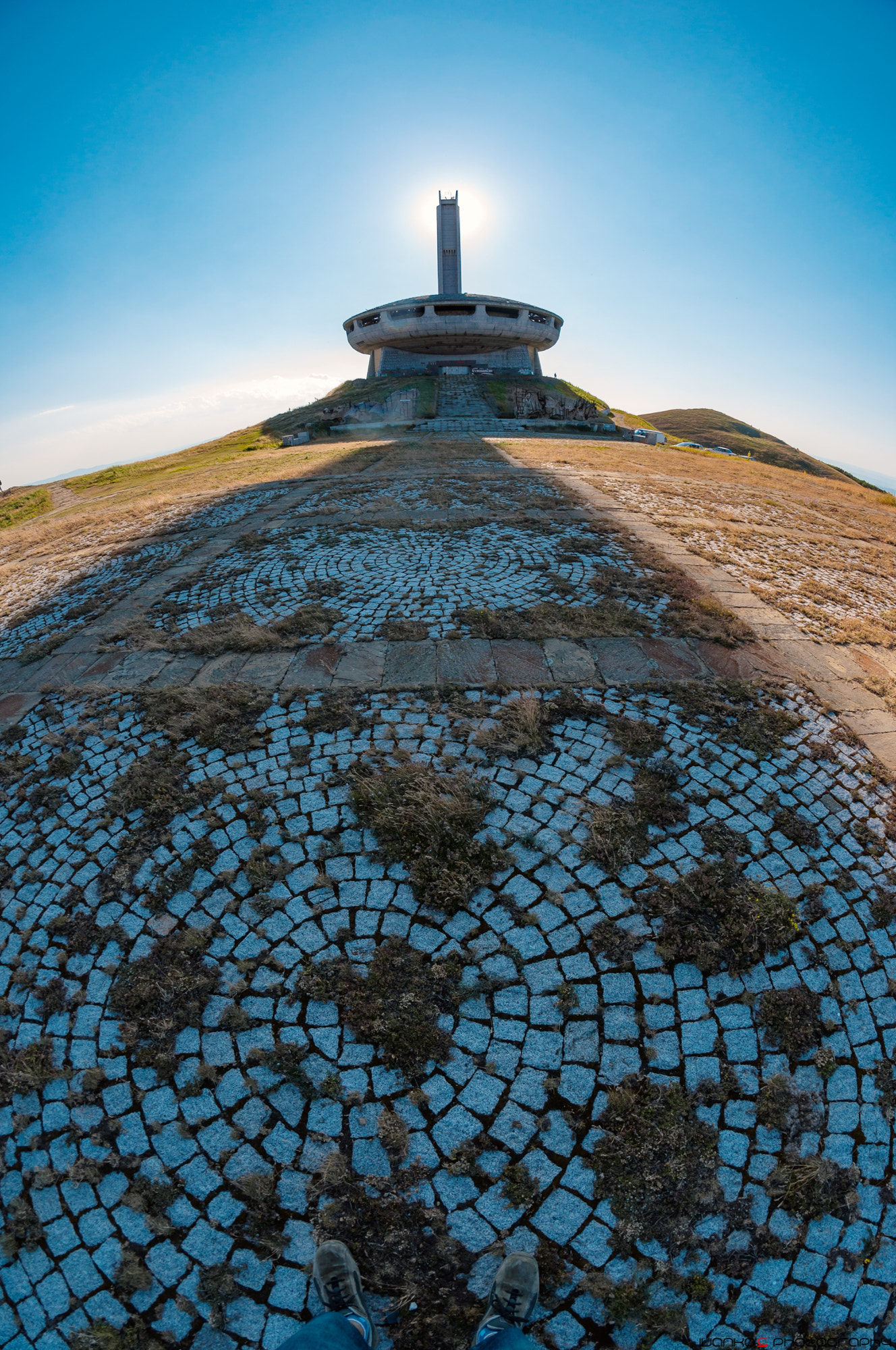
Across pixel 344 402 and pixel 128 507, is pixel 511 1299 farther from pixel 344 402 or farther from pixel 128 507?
pixel 344 402

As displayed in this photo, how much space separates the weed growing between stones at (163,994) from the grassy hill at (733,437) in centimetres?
5100

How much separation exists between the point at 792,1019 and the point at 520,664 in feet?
11.3

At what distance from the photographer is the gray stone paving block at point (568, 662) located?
5.41m

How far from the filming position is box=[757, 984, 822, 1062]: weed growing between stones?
286 cm

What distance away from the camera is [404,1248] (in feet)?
7.70

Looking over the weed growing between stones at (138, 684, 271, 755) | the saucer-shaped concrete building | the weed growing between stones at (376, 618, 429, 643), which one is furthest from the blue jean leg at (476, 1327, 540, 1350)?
the saucer-shaped concrete building

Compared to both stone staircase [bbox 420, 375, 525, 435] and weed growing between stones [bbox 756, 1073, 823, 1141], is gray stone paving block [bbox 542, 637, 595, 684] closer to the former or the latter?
weed growing between stones [bbox 756, 1073, 823, 1141]

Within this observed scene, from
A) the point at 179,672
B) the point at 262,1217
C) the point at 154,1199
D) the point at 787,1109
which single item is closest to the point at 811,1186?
the point at 787,1109

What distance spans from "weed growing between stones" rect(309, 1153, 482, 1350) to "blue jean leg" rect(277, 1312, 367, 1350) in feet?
0.53

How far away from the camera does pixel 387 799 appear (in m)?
4.00

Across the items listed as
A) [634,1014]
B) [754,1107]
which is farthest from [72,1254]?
[754,1107]

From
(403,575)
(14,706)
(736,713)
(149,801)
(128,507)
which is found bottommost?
(149,801)

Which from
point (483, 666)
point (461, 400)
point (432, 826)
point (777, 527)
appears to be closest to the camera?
point (432, 826)

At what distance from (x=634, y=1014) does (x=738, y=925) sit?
824 mm
